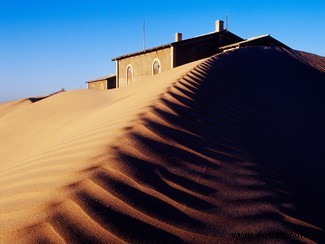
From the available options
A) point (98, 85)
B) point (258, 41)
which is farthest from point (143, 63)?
point (98, 85)

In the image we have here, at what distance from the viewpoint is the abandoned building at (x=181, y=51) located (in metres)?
17.5

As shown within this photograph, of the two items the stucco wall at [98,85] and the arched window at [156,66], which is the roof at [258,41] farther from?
the stucco wall at [98,85]

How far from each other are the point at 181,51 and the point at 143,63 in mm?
3421

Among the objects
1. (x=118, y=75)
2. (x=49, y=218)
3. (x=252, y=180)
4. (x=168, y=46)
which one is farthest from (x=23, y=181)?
(x=118, y=75)

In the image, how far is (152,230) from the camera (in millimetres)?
1440

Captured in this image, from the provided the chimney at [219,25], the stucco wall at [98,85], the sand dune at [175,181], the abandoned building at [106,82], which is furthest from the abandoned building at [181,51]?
the sand dune at [175,181]

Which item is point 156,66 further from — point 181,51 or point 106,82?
point 106,82

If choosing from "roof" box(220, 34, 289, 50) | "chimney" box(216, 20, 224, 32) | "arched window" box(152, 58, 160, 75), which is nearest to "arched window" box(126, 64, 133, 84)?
"arched window" box(152, 58, 160, 75)

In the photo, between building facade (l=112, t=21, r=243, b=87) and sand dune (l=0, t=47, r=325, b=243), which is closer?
sand dune (l=0, t=47, r=325, b=243)

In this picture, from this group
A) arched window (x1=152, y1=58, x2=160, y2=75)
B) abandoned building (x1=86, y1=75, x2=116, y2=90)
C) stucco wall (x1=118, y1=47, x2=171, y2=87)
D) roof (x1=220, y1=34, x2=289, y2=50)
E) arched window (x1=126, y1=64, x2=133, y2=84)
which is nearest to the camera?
roof (x1=220, y1=34, x2=289, y2=50)

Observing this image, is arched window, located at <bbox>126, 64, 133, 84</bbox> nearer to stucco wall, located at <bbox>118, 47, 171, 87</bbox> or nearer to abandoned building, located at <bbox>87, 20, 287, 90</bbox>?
abandoned building, located at <bbox>87, 20, 287, 90</bbox>

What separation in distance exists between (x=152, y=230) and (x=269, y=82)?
4.63m

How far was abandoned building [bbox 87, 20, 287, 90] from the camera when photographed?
17453 mm

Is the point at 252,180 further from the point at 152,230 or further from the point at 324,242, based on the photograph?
the point at 152,230
